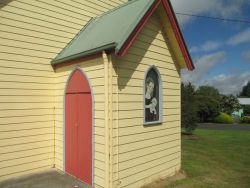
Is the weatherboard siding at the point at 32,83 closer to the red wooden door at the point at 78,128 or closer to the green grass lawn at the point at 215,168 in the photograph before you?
the red wooden door at the point at 78,128

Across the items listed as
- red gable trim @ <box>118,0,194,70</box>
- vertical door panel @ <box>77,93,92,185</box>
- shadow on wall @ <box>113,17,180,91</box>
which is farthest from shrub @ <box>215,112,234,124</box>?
vertical door panel @ <box>77,93,92,185</box>

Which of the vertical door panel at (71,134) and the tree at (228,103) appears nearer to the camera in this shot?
the vertical door panel at (71,134)

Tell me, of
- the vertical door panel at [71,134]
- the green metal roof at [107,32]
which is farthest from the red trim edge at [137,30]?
the vertical door panel at [71,134]

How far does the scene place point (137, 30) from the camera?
715 centimetres

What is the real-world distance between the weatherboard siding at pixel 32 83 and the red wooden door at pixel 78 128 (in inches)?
17.2

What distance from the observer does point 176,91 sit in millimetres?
9422

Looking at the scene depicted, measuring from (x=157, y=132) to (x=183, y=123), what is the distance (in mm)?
12858

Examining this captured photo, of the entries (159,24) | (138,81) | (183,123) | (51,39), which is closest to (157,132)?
(138,81)

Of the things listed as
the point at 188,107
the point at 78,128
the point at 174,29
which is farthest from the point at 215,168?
the point at 188,107

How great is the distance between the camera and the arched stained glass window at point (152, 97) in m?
8.09

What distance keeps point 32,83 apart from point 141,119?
147 inches

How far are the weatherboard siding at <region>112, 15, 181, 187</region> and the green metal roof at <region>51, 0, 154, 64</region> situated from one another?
525 mm

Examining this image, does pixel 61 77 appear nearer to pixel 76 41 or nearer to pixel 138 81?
pixel 76 41

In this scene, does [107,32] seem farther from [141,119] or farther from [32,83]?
[32,83]
